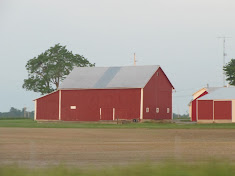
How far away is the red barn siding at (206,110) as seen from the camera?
226 ft

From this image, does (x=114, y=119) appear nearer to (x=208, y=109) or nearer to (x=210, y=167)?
(x=208, y=109)

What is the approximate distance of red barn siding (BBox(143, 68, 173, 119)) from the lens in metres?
69.2

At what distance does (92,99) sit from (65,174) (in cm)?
6015

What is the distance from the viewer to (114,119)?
6900 centimetres

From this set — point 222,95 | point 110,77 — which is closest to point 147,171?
point 222,95

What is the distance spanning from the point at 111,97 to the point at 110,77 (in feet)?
13.9

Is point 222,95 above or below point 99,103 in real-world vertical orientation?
above

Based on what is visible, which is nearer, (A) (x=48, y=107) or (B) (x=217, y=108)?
(B) (x=217, y=108)

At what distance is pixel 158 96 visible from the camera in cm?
7194

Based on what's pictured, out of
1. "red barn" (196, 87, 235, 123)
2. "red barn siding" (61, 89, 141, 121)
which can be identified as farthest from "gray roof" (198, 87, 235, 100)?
"red barn siding" (61, 89, 141, 121)

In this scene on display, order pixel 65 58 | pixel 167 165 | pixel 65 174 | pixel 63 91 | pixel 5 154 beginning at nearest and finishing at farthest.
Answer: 1. pixel 65 174
2. pixel 167 165
3. pixel 5 154
4. pixel 63 91
5. pixel 65 58

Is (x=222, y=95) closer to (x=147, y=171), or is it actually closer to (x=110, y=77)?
(x=110, y=77)

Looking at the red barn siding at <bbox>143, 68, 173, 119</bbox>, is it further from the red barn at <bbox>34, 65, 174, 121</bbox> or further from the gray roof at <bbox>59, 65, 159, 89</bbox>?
the gray roof at <bbox>59, 65, 159, 89</bbox>

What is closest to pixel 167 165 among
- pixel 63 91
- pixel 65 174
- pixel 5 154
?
pixel 65 174
